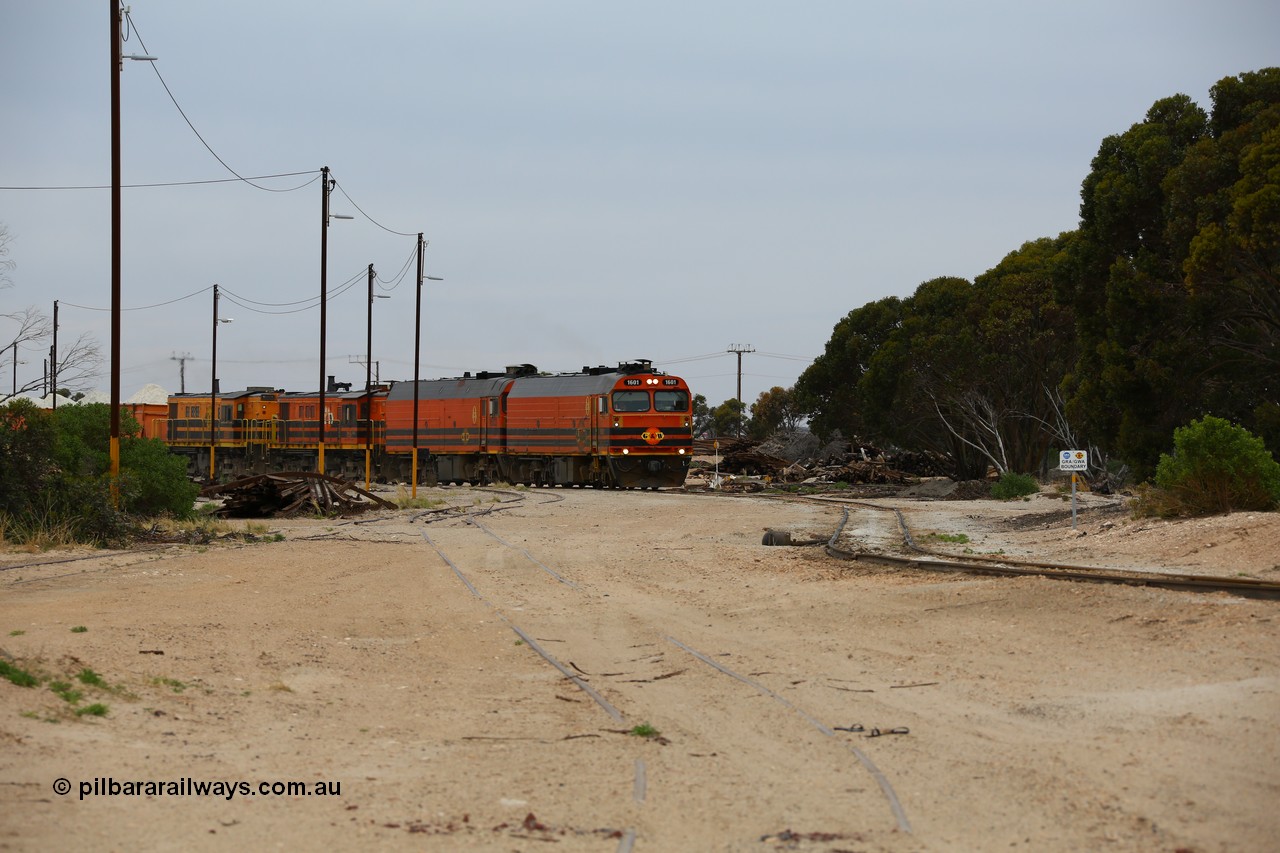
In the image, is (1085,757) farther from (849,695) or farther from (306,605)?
(306,605)

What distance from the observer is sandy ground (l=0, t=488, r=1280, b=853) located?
614 centimetres

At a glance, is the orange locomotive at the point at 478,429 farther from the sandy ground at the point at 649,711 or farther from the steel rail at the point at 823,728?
the steel rail at the point at 823,728

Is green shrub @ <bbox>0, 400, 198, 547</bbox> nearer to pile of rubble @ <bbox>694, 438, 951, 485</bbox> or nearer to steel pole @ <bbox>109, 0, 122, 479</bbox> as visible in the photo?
steel pole @ <bbox>109, 0, 122, 479</bbox>

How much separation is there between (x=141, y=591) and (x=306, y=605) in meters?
2.29

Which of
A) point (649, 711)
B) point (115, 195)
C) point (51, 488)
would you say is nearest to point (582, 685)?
point (649, 711)

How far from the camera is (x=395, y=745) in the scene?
7.93 m

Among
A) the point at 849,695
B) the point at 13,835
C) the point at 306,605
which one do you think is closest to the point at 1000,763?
the point at 849,695

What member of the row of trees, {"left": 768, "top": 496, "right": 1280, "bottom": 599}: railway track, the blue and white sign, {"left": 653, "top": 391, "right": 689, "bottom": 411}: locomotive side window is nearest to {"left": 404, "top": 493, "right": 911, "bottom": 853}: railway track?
{"left": 768, "top": 496, "right": 1280, "bottom": 599}: railway track

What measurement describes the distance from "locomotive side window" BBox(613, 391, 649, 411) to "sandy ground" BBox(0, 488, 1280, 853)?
84.8ft

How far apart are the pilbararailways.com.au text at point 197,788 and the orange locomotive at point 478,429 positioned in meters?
36.3

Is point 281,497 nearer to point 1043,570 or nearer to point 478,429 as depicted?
point 478,429

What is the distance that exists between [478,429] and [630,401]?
9.27 m

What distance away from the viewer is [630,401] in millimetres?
43156

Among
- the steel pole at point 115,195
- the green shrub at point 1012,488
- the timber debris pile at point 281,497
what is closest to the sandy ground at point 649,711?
the steel pole at point 115,195
